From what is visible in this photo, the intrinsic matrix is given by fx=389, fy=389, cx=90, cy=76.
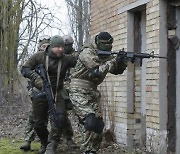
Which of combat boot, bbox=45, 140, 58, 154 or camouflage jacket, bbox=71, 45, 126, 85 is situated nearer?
camouflage jacket, bbox=71, 45, 126, 85

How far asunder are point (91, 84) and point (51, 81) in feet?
2.25

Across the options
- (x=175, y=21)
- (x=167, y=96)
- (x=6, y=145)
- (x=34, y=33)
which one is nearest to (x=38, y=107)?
(x=6, y=145)

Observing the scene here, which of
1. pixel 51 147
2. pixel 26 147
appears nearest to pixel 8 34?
pixel 26 147

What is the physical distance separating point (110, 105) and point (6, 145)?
2.30m

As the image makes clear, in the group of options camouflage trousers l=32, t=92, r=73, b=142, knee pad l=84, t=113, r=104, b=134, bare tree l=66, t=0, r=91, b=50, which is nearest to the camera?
knee pad l=84, t=113, r=104, b=134

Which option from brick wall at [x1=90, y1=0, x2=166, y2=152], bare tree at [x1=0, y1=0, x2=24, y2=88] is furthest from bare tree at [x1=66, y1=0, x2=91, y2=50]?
brick wall at [x1=90, y1=0, x2=166, y2=152]

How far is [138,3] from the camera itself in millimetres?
7086

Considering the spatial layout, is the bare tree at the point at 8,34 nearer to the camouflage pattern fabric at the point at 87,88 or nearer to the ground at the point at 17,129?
the ground at the point at 17,129

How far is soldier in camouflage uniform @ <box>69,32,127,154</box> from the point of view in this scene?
5.58 metres

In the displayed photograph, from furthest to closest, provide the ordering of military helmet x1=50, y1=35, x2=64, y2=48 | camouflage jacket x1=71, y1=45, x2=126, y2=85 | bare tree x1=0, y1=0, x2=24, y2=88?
bare tree x1=0, y1=0, x2=24, y2=88 < military helmet x1=50, y1=35, x2=64, y2=48 < camouflage jacket x1=71, y1=45, x2=126, y2=85

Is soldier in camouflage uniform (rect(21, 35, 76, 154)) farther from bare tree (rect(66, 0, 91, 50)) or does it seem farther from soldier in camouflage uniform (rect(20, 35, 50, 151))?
bare tree (rect(66, 0, 91, 50))

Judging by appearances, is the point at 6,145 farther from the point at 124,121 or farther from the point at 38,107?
the point at 124,121

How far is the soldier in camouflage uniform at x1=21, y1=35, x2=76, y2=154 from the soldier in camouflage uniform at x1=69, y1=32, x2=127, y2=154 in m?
0.31

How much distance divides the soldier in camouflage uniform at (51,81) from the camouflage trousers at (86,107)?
353 mm
